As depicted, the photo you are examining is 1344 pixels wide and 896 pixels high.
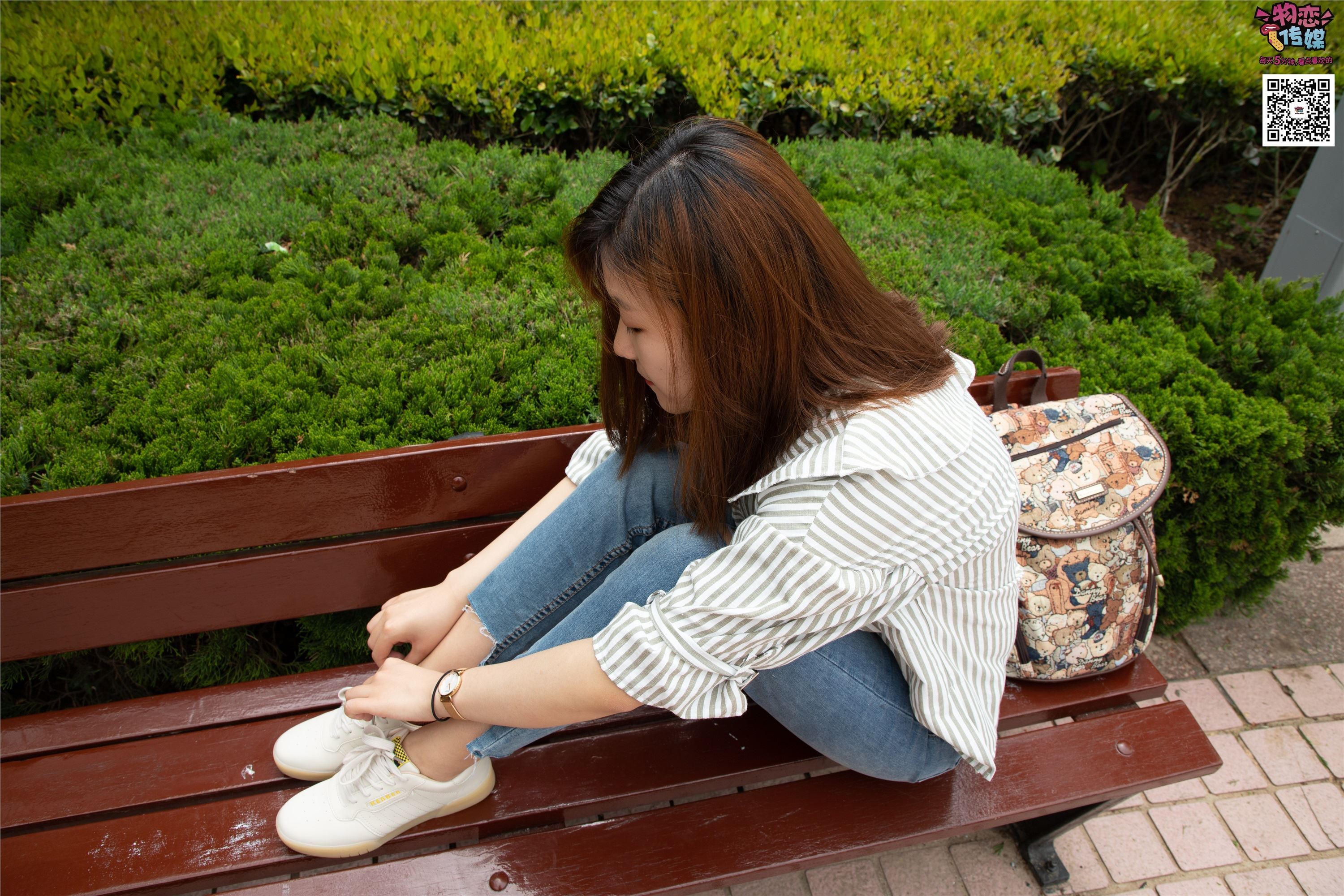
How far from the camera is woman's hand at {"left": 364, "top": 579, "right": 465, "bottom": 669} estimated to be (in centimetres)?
185

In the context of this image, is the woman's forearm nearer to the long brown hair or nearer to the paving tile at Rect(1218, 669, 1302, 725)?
the long brown hair

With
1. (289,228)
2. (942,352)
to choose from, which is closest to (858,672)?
(942,352)

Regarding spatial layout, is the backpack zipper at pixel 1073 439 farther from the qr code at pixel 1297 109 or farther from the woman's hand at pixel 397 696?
the qr code at pixel 1297 109

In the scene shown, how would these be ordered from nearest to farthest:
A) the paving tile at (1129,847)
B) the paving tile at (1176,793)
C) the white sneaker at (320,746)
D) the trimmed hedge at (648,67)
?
the white sneaker at (320,746), the paving tile at (1129,847), the paving tile at (1176,793), the trimmed hedge at (648,67)

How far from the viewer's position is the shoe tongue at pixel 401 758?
1702 millimetres

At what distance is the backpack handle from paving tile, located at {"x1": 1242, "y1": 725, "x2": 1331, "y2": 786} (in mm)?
1397

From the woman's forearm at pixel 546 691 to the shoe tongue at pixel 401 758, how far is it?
0.23m

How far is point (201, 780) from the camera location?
6.00ft

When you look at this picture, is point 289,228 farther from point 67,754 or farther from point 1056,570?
point 1056,570

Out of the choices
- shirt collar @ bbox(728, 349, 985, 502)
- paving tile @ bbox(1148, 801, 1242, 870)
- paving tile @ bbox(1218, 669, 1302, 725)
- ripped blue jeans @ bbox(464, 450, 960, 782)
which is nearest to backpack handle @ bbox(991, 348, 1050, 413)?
shirt collar @ bbox(728, 349, 985, 502)

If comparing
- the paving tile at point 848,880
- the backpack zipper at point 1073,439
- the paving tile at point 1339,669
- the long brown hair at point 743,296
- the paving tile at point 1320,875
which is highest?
the long brown hair at point 743,296

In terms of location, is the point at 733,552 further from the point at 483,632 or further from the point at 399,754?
the point at 399,754

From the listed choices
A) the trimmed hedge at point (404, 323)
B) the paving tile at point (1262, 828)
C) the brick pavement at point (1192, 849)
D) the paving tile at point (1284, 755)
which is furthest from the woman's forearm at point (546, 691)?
the paving tile at point (1284, 755)

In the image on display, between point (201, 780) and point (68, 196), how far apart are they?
8.01ft
